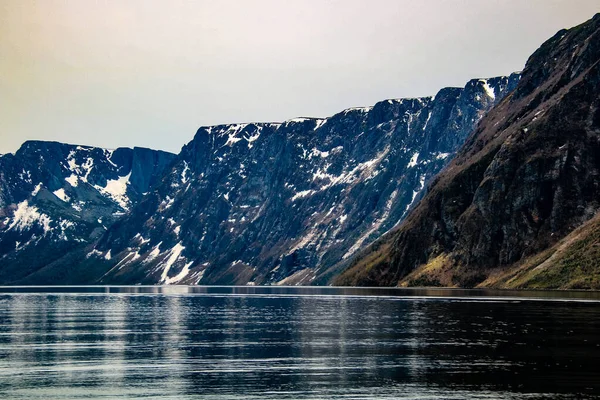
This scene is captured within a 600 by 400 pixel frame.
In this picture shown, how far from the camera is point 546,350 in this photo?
96.3 meters

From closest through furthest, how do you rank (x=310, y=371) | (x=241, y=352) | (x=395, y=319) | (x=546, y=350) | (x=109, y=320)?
(x=310, y=371), (x=546, y=350), (x=241, y=352), (x=395, y=319), (x=109, y=320)

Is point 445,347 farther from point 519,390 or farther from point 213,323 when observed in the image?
point 213,323

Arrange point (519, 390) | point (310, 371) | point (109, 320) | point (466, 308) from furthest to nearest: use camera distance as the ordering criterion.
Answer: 1. point (466, 308)
2. point (109, 320)
3. point (310, 371)
4. point (519, 390)

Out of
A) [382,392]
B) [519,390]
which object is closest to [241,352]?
[382,392]

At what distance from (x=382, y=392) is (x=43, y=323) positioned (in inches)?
4214

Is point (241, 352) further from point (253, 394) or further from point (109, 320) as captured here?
point (109, 320)

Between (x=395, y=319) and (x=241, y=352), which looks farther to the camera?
(x=395, y=319)

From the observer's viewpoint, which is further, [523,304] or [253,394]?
[523,304]

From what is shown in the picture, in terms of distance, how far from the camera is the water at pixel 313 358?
73.0 metres

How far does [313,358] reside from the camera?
96.4 m

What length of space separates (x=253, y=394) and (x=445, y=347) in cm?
4063

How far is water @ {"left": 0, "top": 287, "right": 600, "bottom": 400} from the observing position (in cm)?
7300

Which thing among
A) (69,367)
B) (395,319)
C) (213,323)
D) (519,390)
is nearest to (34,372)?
(69,367)

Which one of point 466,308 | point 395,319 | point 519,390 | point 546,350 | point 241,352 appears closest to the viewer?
point 519,390
